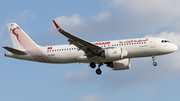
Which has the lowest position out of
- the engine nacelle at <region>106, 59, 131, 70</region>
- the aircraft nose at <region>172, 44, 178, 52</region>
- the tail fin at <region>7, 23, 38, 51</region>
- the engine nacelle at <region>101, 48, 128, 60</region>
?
the engine nacelle at <region>106, 59, 131, 70</region>

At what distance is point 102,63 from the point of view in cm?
5153

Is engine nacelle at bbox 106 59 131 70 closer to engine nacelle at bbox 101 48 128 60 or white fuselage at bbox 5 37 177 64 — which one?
white fuselage at bbox 5 37 177 64

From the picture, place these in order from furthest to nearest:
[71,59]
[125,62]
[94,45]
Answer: [125,62], [71,59], [94,45]

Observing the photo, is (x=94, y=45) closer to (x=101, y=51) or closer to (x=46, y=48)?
(x=101, y=51)

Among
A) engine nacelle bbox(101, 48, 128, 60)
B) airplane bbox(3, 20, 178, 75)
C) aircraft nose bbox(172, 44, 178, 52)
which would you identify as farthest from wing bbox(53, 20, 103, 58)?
aircraft nose bbox(172, 44, 178, 52)

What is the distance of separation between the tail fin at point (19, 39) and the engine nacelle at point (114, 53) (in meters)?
12.4

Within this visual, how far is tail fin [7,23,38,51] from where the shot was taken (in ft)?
172

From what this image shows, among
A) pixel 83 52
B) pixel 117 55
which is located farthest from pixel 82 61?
pixel 117 55

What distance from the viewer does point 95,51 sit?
47250mm

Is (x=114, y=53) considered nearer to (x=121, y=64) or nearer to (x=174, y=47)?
(x=121, y=64)

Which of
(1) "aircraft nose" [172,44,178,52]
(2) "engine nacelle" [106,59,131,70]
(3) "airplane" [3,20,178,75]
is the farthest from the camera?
(2) "engine nacelle" [106,59,131,70]

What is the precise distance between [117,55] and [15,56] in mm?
16355

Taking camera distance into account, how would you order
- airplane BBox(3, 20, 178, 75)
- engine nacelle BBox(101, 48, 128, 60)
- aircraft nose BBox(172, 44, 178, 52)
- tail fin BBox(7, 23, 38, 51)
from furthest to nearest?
1. tail fin BBox(7, 23, 38, 51)
2. aircraft nose BBox(172, 44, 178, 52)
3. airplane BBox(3, 20, 178, 75)
4. engine nacelle BBox(101, 48, 128, 60)

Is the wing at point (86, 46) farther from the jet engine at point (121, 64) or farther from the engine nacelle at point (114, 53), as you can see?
the jet engine at point (121, 64)
